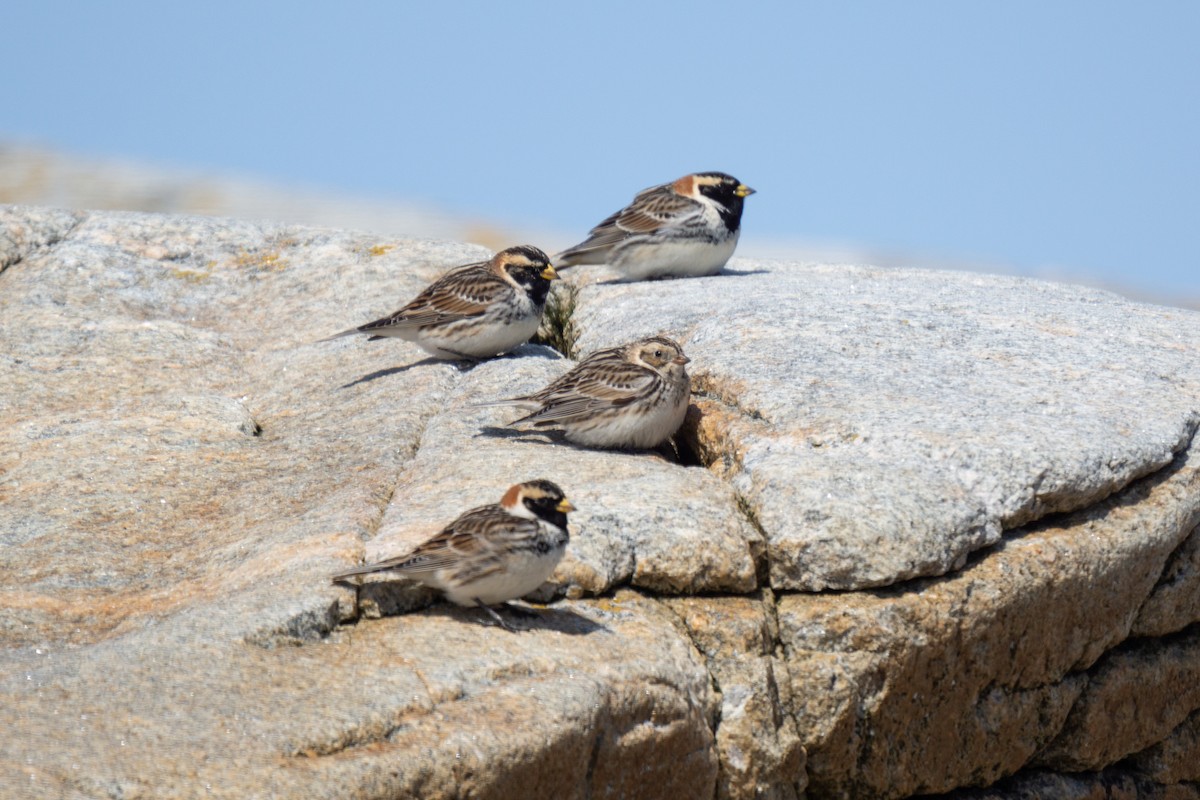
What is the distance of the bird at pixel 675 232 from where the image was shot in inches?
485

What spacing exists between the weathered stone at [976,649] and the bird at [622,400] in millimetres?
1732

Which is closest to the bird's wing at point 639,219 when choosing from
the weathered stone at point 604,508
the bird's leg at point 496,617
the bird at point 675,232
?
the bird at point 675,232

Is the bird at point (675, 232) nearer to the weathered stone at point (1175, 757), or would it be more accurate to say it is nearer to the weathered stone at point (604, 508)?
the weathered stone at point (604, 508)

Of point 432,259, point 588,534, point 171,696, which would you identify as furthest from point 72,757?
point 432,259

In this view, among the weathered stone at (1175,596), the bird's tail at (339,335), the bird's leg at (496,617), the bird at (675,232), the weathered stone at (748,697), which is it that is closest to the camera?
the bird's leg at (496,617)

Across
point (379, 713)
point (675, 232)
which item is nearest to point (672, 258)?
point (675, 232)

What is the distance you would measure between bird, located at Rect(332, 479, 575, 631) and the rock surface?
0.18 m

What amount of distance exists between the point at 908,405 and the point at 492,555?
3067 mm

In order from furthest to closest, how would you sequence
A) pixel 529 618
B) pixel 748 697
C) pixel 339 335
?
pixel 339 335
pixel 748 697
pixel 529 618

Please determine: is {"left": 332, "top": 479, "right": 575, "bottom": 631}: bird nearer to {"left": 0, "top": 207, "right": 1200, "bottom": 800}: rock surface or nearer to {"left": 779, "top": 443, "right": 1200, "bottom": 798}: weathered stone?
{"left": 0, "top": 207, "right": 1200, "bottom": 800}: rock surface

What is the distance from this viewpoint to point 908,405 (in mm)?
8508

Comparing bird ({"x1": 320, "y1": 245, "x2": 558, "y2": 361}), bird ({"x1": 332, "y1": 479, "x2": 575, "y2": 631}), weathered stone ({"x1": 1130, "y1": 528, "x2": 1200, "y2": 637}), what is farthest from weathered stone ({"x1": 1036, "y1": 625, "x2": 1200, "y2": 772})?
bird ({"x1": 320, "y1": 245, "x2": 558, "y2": 361})

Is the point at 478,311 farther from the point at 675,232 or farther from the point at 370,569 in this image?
the point at 370,569

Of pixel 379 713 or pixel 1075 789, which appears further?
pixel 1075 789
